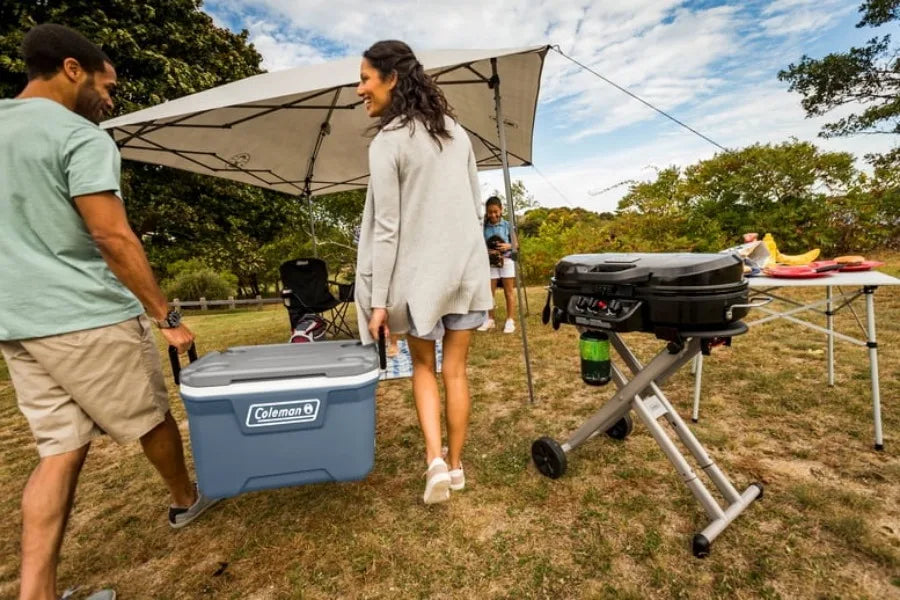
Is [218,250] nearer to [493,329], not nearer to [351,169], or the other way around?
[351,169]

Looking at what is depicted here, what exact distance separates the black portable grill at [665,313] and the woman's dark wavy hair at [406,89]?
810 millimetres

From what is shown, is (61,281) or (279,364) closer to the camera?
(61,281)

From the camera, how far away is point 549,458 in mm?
2041

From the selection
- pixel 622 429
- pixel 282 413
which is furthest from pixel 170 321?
pixel 622 429

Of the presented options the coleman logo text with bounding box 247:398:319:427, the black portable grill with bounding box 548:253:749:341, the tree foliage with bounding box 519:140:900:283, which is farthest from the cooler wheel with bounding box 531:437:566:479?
the tree foliage with bounding box 519:140:900:283

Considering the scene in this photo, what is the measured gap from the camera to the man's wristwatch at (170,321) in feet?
4.89

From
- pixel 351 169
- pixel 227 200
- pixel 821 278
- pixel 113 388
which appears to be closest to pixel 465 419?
pixel 113 388

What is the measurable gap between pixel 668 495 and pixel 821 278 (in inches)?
54.1

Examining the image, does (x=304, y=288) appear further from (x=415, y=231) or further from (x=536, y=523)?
(x=536, y=523)

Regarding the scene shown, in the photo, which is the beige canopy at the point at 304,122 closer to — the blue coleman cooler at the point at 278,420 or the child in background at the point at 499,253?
the child in background at the point at 499,253

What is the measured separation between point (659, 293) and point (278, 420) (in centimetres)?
143

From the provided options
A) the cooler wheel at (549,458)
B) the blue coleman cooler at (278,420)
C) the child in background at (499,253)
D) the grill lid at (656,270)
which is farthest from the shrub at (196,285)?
the grill lid at (656,270)

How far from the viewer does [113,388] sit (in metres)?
1.40

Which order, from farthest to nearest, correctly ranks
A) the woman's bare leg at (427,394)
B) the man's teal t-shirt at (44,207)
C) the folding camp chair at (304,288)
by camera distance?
the folding camp chair at (304,288)
the woman's bare leg at (427,394)
the man's teal t-shirt at (44,207)
